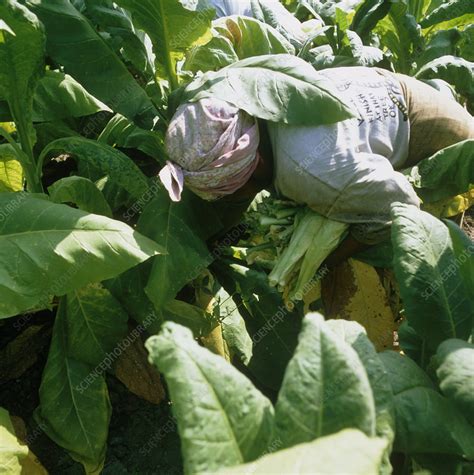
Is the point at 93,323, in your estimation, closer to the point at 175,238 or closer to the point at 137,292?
the point at 137,292

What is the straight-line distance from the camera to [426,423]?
1119mm

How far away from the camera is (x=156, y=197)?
83.6 inches

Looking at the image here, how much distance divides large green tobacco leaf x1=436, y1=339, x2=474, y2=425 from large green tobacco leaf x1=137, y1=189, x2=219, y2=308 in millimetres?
1022

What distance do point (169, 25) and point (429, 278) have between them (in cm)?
134

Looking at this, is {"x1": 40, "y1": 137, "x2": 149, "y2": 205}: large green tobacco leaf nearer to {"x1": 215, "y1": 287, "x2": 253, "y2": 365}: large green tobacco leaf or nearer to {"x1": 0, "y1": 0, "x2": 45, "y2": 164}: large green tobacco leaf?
{"x1": 0, "y1": 0, "x2": 45, "y2": 164}: large green tobacco leaf

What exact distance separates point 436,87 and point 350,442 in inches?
79.4

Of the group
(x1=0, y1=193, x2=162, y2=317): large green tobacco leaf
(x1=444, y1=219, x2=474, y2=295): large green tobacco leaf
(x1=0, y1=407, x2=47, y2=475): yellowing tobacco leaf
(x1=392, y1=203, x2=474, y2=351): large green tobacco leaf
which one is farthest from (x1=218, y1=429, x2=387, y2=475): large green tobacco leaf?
(x1=0, y1=407, x2=47, y2=475): yellowing tobacco leaf

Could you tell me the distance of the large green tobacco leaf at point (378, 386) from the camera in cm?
103

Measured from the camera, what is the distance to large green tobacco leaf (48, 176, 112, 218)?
6.40 ft

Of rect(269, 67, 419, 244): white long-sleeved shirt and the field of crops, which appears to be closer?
the field of crops

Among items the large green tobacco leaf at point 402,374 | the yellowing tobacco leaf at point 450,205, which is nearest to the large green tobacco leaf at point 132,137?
the yellowing tobacco leaf at point 450,205

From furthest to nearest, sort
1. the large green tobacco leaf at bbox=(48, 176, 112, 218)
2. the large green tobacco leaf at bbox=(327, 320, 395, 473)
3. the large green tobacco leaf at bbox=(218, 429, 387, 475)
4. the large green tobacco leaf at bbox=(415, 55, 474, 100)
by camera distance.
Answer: the large green tobacco leaf at bbox=(415, 55, 474, 100)
the large green tobacco leaf at bbox=(48, 176, 112, 218)
the large green tobacco leaf at bbox=(327, 320, 395, 473)
the large green tobacco leaf at bbox=(218, 429, 387, 475)

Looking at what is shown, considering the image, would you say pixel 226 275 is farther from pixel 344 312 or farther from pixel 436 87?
pixel 436 87

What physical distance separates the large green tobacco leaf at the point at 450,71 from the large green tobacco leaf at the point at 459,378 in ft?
5.97
